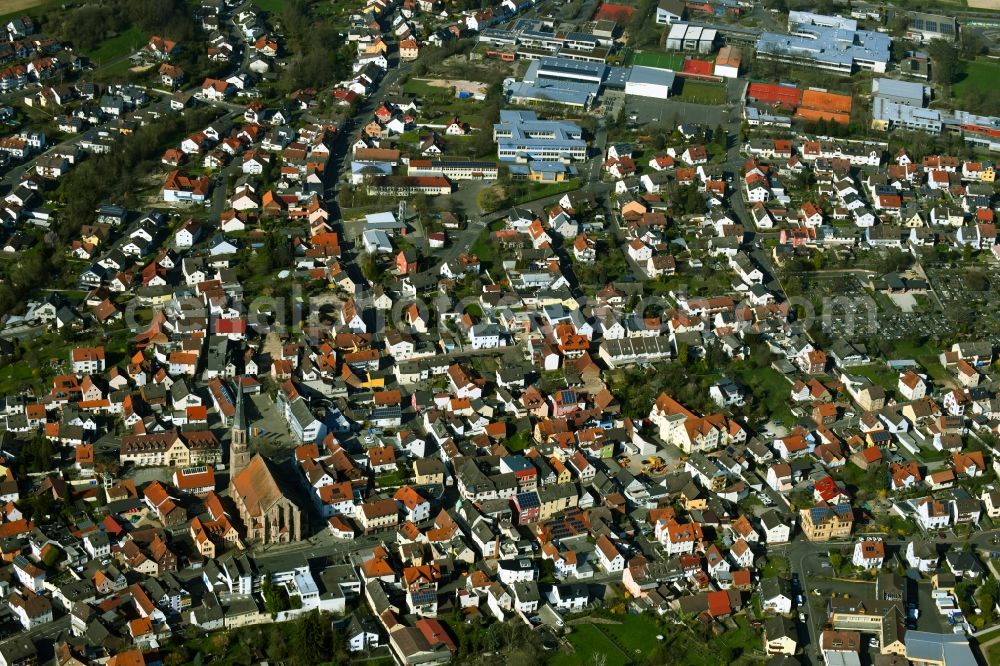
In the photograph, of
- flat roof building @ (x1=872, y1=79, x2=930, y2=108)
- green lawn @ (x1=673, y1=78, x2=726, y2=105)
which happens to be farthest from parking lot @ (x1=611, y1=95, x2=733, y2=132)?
flat roof building @ (x1=872, y1=79, x2=930, y2=108)

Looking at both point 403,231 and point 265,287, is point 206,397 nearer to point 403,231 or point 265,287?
point 265,287

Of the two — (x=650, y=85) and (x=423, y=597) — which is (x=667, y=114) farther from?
(x=423, y=597)

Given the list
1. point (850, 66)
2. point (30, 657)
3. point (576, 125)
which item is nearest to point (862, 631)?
point (30, 657)

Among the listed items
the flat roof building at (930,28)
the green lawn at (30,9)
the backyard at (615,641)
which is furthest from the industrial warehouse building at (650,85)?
the backyard at (615,641)

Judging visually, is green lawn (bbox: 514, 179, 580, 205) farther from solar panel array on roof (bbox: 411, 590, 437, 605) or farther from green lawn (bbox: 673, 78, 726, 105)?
solar panel array on roof (bbox: 411, 590, 437, 605)

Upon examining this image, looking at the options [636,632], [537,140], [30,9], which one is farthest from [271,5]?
[636,632]
